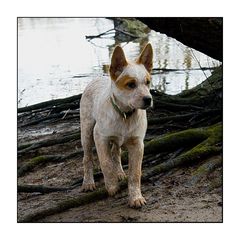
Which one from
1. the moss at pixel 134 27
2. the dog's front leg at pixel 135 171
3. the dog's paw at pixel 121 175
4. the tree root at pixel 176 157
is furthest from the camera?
the moss at pixel 134 27

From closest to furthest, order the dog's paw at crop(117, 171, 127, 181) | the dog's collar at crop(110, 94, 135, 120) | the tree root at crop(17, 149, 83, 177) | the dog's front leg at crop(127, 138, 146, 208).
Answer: the dog's collar at crop(110, 94, 135, 120) → the dog's front leg at crop(127, 138, 146, 208) → the dog's paw at crop(117, 171, 127, 181) → the tree root at crop(17, 149, 83, 177)

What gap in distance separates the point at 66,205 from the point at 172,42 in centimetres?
170

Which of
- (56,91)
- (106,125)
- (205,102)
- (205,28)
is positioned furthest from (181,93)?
(106,125)

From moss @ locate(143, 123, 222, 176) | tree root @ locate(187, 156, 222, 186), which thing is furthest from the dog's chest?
tree root @ locate(187, 156, 222, 186)

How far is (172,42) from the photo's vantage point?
192 inches

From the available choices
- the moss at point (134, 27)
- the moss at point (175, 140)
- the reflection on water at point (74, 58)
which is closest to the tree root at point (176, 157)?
the moss at point (175, 140)

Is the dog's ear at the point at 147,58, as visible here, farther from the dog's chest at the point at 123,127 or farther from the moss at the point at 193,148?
the moss at the point at 193,148

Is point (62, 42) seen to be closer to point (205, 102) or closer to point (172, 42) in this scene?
point (172, 42)

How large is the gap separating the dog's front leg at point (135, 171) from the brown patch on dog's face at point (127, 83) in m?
0.41

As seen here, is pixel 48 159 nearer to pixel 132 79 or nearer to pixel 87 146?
pixel 87 146

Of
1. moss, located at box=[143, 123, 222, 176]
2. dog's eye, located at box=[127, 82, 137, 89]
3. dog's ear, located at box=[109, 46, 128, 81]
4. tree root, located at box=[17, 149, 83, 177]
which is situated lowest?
tree root, located at box=[17, 149, 83, 177]

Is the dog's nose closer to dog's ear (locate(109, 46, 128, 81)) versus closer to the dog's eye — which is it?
the dog's eye

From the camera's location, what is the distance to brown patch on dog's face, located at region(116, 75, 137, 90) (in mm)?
3582

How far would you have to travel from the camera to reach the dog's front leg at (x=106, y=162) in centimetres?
390
